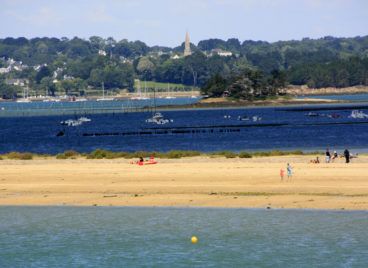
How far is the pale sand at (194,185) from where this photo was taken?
49438 millimetres

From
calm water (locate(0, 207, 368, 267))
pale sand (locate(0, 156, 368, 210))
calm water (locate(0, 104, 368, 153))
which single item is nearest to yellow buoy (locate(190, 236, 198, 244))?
calm water (locate(0, 207, 368, 267))

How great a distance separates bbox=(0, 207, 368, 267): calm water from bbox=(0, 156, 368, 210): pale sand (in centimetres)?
190

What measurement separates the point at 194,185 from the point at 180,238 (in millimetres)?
12702

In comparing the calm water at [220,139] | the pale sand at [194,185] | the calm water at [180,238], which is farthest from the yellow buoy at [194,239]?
the calm water at [220,139]

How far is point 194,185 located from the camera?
54.7 meters

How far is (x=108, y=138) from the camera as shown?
133625 mm

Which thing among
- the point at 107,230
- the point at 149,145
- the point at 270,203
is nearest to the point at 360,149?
the point at 149,145

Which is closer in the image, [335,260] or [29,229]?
[335,260]

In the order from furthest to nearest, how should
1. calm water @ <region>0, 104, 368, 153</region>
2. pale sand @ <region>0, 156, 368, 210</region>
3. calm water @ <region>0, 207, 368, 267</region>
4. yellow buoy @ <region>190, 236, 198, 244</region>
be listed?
calm water @ <region>0, 104, 368, 153</region> → pale sand @ <region>0, 156, 368, 210</region> → yellow buoy @ <region>190, 236, 198, 244</region> → calm water @ <region>0, 207, 368, 267</region>

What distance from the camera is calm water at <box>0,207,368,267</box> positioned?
38281 millimetres

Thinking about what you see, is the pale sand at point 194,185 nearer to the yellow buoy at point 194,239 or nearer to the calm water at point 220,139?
the yellow buoy at point 194,239

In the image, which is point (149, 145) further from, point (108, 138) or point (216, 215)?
point (216, 215)

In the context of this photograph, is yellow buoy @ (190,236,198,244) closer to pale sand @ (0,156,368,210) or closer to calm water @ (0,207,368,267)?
calm water @ (0,207,368,267)

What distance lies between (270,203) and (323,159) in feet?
69.6
